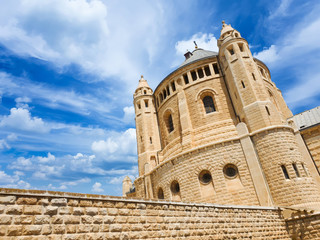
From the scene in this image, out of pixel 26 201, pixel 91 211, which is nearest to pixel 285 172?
pixel 91 211

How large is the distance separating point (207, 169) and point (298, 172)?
577 centimetres

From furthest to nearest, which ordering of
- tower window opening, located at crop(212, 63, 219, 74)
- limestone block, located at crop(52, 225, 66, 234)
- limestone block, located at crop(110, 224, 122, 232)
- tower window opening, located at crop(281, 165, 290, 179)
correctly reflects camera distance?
tower window opening, located at crop(212, 63, 219, 74) → tower window opening, located at crop(281, 165, 290, 179) → limestone block, located at crop(110, 224, 122, 232) → limestone block, located at crop(52, 225, 66, 234)

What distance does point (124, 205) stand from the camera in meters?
5.95

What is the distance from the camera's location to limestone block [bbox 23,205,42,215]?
4.45 meters

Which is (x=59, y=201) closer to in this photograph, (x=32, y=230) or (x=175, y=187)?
(x=32, y=230)

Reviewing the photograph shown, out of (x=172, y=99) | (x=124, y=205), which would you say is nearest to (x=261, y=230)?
(x=124, y=205)

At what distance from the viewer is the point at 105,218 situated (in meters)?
5.46

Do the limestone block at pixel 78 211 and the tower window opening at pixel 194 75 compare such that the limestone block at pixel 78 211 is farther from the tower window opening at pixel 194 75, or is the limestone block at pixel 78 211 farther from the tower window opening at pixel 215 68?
the tower window opening at pixel 215 68

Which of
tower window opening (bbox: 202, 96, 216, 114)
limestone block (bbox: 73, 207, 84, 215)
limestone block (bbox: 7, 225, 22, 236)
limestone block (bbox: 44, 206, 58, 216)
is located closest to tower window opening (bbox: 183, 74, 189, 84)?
tower window opening (bbox: 202, 96, 216, 114)

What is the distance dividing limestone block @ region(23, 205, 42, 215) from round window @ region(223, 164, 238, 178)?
1411 centimetres

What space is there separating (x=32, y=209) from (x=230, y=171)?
14.4 m

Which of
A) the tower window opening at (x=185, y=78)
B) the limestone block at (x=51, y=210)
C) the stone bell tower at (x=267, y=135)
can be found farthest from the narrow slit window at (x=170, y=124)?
the limestone block at (x=51, y=210)

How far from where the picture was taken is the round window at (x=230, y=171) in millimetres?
16312

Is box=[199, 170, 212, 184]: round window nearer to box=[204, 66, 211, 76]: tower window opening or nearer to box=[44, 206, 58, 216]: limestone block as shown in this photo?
box=[204, 66, 211, 76]: tower window opening
